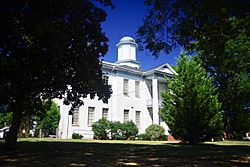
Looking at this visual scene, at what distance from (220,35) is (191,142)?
12.1 m

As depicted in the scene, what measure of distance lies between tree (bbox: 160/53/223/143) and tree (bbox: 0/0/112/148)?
814 cm

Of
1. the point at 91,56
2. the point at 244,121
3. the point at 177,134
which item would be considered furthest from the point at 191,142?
the point at 244,121

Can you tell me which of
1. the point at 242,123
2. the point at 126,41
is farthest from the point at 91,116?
the point at 242,123

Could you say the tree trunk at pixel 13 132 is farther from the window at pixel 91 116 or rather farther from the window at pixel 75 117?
the window at pixel 91 116

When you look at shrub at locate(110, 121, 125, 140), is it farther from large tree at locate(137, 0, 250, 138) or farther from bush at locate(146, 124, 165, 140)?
large tree at locate(137, 0, 250, 138)

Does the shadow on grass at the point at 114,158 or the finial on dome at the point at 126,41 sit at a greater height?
the finial on dome at the point at 126,41

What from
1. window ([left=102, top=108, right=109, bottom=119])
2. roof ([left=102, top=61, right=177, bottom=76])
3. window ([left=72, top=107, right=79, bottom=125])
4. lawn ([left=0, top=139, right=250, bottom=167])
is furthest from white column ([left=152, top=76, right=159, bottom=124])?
lawn ([left=0, top=139, right=250, bottom=167])

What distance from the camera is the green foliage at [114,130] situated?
87.0 feet

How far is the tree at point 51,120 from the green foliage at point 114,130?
13.8ft

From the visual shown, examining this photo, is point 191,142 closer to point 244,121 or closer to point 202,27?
point 202,27

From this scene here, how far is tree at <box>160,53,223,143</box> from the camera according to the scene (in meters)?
19.3

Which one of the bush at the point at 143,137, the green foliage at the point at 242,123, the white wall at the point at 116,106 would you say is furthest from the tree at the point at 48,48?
the green foliage at the point at 242,123

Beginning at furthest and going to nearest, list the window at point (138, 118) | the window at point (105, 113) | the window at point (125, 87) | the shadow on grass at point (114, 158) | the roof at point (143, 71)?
the window at point (138, 118)
the window at point (125, 87)
the roof at point (143, 71)
the window at point (105, 113)
the shadow on grass at point (114, 158)

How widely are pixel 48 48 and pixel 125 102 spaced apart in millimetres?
21186
